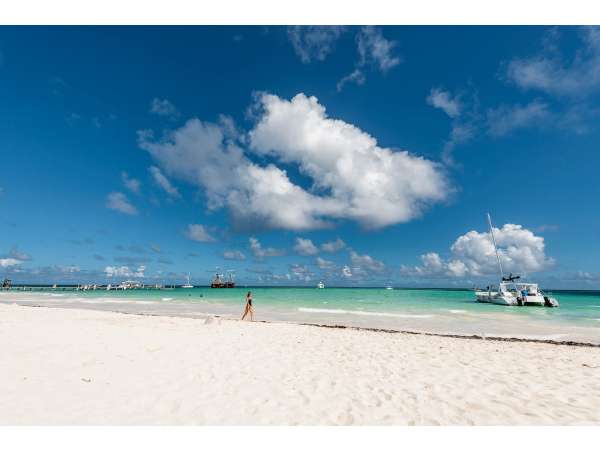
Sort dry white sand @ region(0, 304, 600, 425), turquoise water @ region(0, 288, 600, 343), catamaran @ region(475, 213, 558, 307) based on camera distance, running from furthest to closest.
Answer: catamaran @ region(475, 213, 558, 307)
turquoise water @ region(0, 288, 600, 343)
dry white sand @ region(0, 304, 600, 425)

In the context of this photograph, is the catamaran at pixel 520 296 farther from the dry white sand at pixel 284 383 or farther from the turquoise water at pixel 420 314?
the dry white sand at pixel 284 383

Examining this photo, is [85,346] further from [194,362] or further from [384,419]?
[384,419]

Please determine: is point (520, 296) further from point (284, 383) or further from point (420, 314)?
point (284, 383)

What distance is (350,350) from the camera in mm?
11148

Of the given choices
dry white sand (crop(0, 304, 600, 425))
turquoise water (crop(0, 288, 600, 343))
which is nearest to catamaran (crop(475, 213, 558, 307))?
turquoise water (crop(0, 288, 600, 343))

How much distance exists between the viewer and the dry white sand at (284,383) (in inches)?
211

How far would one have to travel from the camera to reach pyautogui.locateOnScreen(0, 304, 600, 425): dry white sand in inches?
211

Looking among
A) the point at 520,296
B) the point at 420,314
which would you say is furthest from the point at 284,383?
the point at 520,296

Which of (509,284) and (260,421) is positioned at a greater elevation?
(509,284)

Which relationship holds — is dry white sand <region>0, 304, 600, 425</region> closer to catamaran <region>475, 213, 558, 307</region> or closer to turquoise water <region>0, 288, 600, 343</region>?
turquoise water <region>0, 288, 600, 343</region>

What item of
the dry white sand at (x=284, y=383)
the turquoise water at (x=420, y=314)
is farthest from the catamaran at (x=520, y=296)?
the dry white sand at (x=284, y=383)

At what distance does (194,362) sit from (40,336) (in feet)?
25.9
